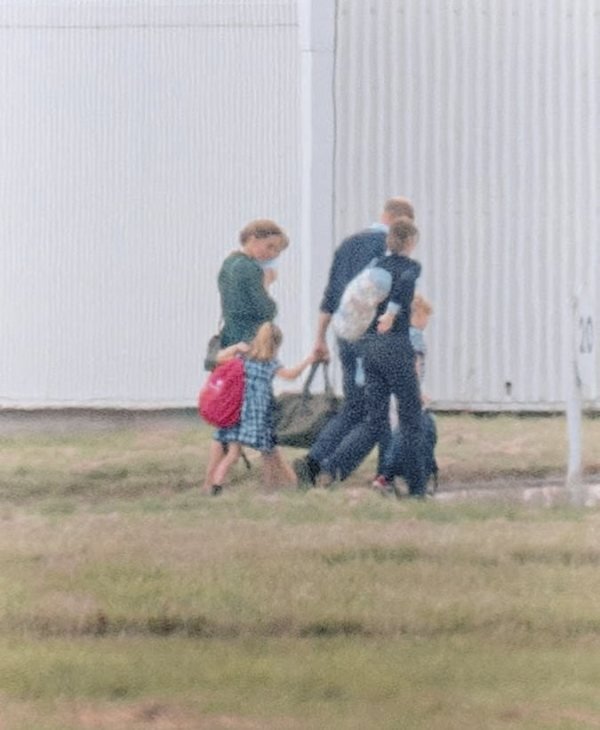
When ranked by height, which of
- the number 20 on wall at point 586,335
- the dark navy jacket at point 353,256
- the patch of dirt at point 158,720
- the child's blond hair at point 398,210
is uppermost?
the child's blond hair at point 398,210

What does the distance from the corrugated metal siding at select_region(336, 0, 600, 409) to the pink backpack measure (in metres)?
3.79

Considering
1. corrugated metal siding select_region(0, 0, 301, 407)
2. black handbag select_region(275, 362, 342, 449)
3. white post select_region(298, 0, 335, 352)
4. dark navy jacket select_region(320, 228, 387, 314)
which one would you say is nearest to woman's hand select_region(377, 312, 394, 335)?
dark navy jacket select_region(320, 228, 387, 314)

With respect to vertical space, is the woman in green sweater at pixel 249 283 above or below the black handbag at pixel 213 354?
above

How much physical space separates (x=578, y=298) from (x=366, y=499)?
1404 millimetres

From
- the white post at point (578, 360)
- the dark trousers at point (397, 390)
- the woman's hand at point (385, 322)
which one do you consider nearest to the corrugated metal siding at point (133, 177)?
the dark trousers at point (397, 390)

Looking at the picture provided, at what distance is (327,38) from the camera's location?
1548 centimetres

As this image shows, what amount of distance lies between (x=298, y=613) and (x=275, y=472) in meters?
4.77

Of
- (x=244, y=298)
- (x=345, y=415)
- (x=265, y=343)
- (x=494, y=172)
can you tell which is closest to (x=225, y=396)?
(x=265, y=343)

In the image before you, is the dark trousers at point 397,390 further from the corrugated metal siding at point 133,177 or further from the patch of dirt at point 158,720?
the patch of dirt at point 158,720

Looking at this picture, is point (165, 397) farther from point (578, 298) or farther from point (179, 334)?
point (578, 298)

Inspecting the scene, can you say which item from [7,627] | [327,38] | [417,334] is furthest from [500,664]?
[327,38]

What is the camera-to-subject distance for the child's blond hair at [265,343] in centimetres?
1223

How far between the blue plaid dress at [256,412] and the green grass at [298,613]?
1.23 feet

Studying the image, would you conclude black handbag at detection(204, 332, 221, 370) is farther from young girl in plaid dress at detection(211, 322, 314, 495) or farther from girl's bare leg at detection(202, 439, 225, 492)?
girl's bare leg at detection(202, 439, 225, 492)
